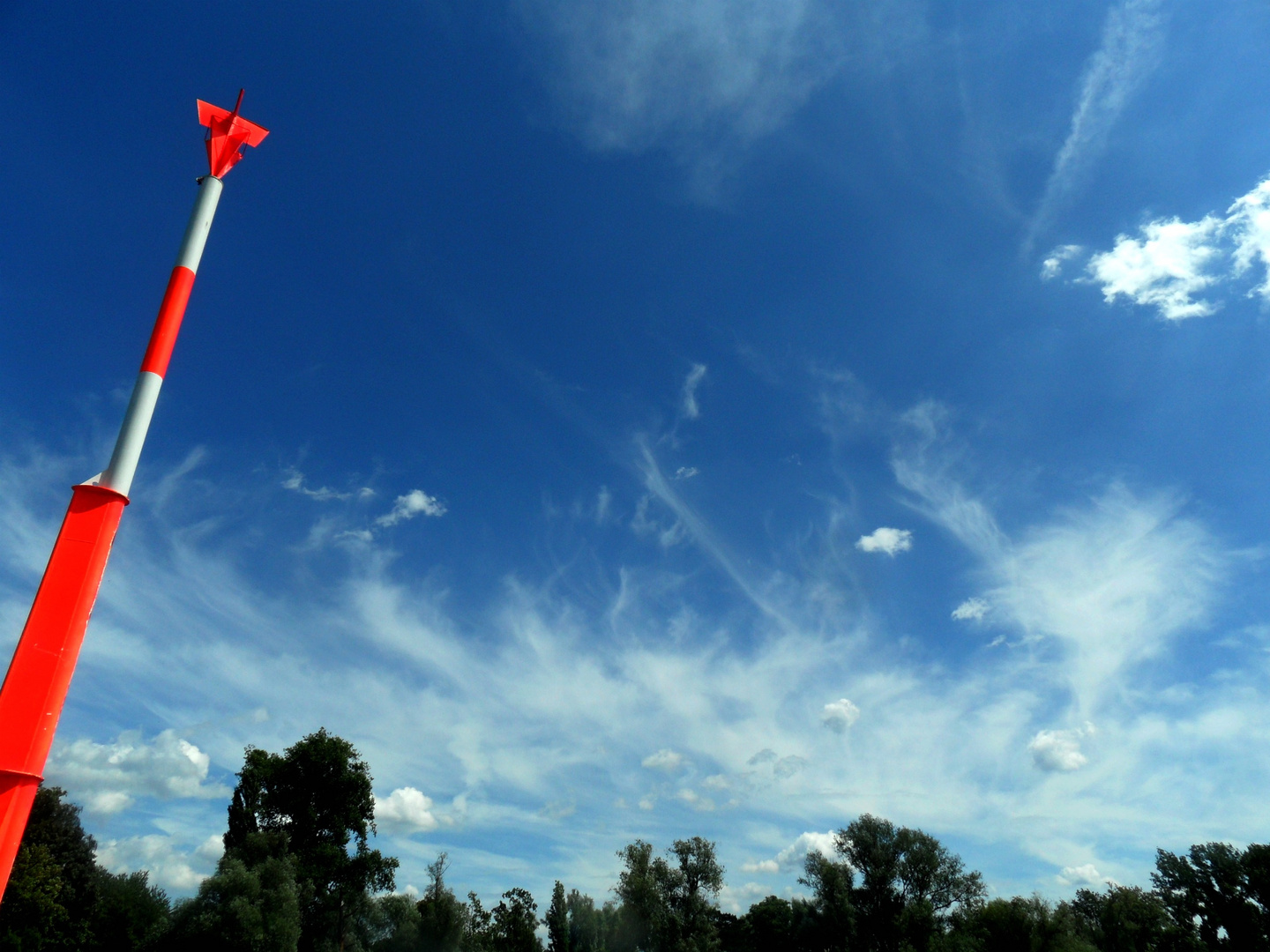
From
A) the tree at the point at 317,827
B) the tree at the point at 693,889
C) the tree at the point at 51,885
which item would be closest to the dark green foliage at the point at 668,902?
the tree at the point at 693,889

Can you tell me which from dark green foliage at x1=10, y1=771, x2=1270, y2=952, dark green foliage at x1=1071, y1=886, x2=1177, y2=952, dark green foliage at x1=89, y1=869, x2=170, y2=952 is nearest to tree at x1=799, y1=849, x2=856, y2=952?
dark green foliage at x1=10, y1=771, x2=1270, y2=952

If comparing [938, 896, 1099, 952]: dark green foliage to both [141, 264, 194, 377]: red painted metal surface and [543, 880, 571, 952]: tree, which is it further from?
[141, 264, 194, 377]: red painted metal surface

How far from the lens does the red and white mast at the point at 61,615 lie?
33.6 ft

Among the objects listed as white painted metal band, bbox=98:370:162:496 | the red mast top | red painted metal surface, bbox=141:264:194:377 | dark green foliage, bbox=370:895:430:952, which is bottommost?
dark green foliage, bbox=370:895:430:952

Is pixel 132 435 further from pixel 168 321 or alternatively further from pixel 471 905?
pixel 471 905

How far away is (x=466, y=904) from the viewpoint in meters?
71.8

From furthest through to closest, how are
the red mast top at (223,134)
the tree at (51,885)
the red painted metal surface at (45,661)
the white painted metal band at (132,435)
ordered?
the tree at (51,885) → the red mast top at (223,134) → the white painted metal band at (132,435) → the red painted metal surface at (45,661)

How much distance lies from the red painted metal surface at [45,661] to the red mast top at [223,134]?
24.1 ft

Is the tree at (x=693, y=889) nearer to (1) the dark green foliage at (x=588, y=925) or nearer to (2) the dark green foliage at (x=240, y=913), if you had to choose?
(1) the dark green foliage at (x=588, y=925)

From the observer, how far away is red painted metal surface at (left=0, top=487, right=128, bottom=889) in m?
10.2

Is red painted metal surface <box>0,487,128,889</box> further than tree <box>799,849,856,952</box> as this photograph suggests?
No

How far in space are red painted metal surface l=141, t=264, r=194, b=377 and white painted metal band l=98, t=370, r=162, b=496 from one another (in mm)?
258

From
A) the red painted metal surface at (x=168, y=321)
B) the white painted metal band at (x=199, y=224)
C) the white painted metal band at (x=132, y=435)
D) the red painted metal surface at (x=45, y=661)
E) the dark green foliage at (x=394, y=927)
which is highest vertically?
the white painted metal band at (x=199, y=224)

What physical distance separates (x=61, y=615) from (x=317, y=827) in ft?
222
